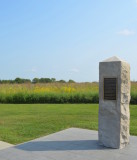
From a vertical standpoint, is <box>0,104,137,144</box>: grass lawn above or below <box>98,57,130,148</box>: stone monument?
below

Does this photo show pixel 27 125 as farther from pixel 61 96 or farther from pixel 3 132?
pixel 61 96

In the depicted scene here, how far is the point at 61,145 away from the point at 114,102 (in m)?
1.39

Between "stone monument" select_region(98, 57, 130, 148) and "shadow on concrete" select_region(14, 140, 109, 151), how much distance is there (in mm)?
257

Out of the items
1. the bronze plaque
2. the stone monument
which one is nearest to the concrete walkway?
the stone monument

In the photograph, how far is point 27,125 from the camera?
804cm

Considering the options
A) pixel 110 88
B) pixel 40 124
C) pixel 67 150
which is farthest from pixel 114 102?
pixel 40 124

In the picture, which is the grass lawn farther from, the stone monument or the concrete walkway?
the stone monument

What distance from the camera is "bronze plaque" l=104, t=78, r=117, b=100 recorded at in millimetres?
5008

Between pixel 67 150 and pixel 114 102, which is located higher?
pixel 114 102

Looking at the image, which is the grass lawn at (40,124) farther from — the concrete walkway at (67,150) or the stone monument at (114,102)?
the stone monument at (114,102)

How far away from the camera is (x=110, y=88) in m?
5.05

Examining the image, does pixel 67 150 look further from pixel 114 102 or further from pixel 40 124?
pixel 40 124

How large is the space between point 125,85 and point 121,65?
0.43 m

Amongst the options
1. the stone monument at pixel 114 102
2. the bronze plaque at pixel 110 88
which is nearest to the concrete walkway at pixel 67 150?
the stone monument at pixel 114 102
